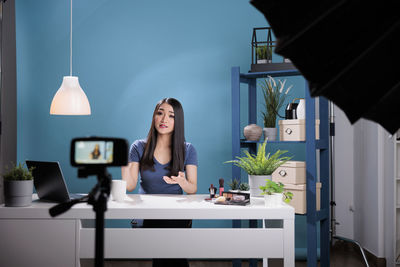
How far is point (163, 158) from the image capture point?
9.17 ft

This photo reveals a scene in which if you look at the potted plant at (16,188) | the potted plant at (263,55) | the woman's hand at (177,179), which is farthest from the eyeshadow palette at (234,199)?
the potted plant at (263,55)

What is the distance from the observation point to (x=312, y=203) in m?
2.78

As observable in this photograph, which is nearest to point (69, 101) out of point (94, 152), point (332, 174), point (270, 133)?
point (270, 133)

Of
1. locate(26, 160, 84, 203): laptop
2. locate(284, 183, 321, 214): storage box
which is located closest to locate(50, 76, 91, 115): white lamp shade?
locate(26, 160, 84, 203): laptop

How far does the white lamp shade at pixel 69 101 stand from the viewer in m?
2.78

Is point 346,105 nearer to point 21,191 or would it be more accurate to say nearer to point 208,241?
point 208,241

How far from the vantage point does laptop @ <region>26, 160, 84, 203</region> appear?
2.15m

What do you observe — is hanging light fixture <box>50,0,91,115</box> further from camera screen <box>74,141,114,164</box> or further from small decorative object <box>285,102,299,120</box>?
camera screen <box>74,141,114,164</box>

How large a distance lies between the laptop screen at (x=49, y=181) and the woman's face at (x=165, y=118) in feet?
2.69

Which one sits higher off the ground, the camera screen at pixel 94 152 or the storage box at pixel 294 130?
the storage box at pixel 294 130

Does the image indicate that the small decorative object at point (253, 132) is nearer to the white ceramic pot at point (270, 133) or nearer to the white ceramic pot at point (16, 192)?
the white ceramic pot at point (270, 133)

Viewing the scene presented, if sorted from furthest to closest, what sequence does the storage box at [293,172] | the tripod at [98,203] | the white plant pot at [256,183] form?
the storage box at [293,172]
the white plant pot at [256,183]
the tripod at [98,203]

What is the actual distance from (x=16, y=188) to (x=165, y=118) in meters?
1.07

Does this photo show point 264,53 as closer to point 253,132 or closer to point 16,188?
point 253,132
